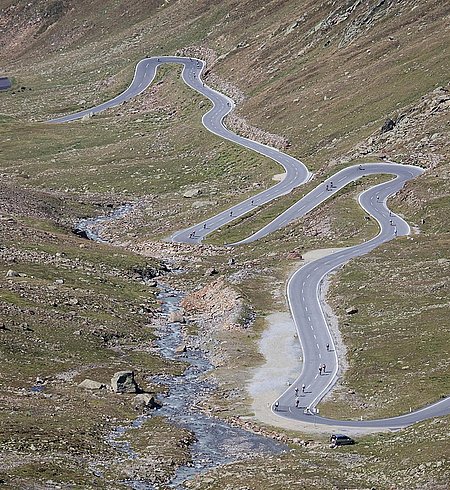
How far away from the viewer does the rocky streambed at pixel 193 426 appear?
289 ft

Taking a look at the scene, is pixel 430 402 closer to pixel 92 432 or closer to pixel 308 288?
pixel 92 432

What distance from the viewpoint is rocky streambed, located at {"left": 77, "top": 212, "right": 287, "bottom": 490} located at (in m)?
87.9

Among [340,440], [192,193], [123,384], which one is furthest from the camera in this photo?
[192,193]

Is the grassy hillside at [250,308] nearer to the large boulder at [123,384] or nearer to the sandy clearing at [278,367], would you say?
the sandy clearing at [278,367]

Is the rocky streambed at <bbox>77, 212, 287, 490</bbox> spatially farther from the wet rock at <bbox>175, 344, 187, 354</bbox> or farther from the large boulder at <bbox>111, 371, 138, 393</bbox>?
the large boulder at <bbox>111, 371, 138, 393</bbox>

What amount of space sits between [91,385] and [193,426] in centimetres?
1159

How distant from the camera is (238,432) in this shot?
313 ft

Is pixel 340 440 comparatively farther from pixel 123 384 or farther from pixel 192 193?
pixel 192 193

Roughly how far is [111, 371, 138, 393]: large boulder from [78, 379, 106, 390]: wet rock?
39.9 inches

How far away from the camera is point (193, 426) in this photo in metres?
97.4

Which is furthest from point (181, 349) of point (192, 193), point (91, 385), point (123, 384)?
point (192, 193)

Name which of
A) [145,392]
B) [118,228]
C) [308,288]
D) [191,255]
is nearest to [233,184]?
[118,228]

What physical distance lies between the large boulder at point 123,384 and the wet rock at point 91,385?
101cm

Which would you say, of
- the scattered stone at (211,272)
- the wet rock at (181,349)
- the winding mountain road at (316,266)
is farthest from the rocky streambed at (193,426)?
the scattered stone at (211,272)
